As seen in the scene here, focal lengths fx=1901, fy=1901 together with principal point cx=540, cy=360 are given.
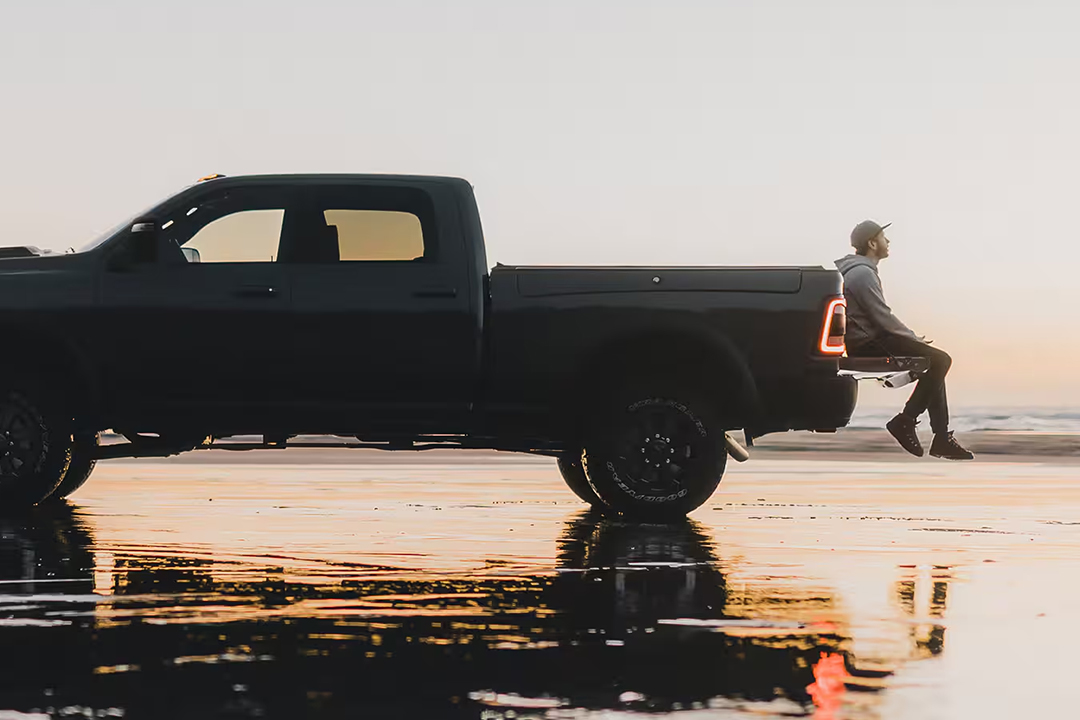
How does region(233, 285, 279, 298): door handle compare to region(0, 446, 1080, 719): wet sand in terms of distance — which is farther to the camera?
region(233, 285, 279, 298): door handle

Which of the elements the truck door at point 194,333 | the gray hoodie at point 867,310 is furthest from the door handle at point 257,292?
the gray hoodie at point 867,310

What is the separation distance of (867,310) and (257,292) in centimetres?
553

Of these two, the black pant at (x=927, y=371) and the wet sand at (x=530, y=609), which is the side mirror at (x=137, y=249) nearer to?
the wet sand at (x=530, y=609)

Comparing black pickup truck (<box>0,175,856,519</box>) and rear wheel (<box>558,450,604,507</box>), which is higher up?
black pickup truck (<box>0,175,856,519</box>)

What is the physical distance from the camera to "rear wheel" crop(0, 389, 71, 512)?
14164mm

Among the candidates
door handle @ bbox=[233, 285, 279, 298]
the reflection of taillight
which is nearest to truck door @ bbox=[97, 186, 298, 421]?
door handle @ bbox=[233, 285, 279, 298]

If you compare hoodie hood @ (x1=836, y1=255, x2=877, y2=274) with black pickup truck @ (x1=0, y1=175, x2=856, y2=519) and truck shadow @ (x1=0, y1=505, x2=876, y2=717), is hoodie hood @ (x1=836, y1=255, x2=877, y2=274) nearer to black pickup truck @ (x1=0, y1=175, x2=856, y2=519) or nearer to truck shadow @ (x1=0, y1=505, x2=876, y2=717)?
black pickup truck @ (x1=0, y1=175, x2=856, y2=519)

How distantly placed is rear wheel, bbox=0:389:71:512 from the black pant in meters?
6.71

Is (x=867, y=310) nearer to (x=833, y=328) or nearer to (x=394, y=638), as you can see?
(x=833, y=328)

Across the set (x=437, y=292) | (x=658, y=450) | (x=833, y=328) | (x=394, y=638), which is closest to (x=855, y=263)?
(x=833, y=328)

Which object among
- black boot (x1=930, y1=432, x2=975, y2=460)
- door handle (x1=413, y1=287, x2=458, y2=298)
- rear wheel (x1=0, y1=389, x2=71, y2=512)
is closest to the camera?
door handle (x1=413, y1=287, x2=458, y2=298)

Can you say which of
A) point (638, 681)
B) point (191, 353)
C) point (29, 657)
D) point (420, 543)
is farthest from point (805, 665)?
point (191, 353)

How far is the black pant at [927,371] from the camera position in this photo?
16453 millimetres

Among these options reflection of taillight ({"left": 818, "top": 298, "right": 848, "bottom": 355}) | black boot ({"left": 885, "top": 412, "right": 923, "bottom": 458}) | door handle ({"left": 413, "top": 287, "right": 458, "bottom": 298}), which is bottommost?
black boot ({"left": 885, "top": 412, "right": 923, "bottom": 458})
